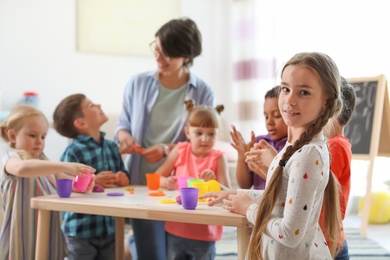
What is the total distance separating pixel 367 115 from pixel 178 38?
6.86ft

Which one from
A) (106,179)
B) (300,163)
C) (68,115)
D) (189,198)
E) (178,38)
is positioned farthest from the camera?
(178,38)

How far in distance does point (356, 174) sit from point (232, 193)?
3.30 meters

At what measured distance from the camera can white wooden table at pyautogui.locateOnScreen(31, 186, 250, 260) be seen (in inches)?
59.4

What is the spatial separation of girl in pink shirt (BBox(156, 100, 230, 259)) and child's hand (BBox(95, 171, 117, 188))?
24 centimetres

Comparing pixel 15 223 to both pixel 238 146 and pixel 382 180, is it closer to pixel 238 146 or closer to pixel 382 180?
pixel 238 146

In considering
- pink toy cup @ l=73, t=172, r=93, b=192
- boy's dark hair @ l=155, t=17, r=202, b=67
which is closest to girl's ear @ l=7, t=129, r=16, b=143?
pink toy cup @ l=73, t=172, r=93, b=192

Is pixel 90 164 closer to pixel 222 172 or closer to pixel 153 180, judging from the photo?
pixel 153 180

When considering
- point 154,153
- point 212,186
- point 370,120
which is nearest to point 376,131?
point 370,120

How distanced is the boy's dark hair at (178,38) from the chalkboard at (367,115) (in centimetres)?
183

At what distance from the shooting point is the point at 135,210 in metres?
1.65

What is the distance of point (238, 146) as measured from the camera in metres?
1.95

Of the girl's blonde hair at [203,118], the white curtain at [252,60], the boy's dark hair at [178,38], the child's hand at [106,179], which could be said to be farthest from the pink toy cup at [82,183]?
the white curtain at [252,60]

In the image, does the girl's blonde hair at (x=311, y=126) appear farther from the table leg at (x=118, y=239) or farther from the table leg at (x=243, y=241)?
the table leg at (x=118, y=239)

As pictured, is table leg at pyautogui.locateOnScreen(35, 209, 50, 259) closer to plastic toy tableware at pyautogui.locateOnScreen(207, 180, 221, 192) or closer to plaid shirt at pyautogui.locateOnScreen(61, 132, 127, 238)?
plaid shirt at pyautogui.locateOnScreen(61, 132, 127, 238)
